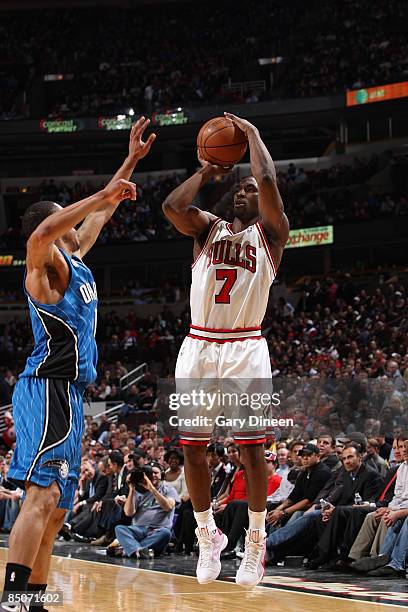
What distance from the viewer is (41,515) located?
5.08m

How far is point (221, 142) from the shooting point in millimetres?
5887

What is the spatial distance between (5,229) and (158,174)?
6997 millimetres

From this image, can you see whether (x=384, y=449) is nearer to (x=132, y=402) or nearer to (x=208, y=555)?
(x=208, y=555)

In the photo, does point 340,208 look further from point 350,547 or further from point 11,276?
point 350,547

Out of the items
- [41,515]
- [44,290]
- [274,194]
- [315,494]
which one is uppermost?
[274,194]

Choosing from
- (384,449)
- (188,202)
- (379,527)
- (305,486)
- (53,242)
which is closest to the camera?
(53,242)

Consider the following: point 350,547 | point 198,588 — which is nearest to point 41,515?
point 198,588

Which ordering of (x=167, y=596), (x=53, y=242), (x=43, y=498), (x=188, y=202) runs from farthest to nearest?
(x=167, y=596) → (x=188, y=202) → (x=53, y=242) → (x=43, y=498)

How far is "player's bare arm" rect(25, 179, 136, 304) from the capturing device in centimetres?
501

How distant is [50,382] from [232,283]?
144 cm

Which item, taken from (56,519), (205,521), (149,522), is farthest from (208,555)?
A: (149,522)

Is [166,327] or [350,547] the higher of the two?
[166,327]

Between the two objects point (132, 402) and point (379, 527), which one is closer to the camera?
point (379, 527)

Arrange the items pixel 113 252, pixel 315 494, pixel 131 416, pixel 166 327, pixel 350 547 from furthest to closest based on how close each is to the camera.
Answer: pixel 113 252 < pixel 166 327 < pixel 131 416 < pixel 315 494 < pixel 350 547
